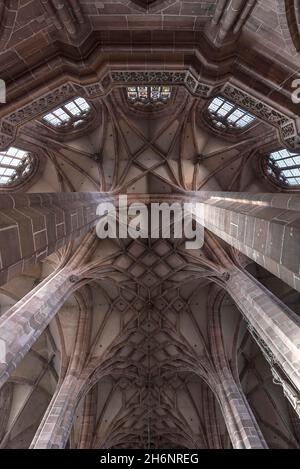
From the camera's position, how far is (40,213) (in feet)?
17.8

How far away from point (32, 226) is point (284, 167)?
48.7ft

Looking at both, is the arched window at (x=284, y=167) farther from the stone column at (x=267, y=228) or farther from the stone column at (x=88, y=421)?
the stone column at (x=88, y=421)

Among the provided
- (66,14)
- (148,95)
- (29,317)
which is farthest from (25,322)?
(148,95)

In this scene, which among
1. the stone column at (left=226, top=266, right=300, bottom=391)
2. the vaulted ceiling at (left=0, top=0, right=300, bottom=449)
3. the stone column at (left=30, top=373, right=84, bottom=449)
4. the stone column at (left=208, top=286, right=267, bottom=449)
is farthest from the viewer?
the vaulted ceiling at (left=0, top=0, right=300, bottom=449)

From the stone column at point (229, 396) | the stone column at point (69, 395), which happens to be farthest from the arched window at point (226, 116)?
the stone column at point (69, 395)

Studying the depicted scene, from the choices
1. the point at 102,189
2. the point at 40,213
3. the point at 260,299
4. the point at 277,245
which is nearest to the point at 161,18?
the point at 40,213

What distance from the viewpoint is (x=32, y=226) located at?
4.92 meters

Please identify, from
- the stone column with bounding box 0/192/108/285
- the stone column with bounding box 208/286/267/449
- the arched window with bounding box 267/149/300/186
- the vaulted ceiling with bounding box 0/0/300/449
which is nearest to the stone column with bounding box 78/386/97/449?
the vaulted ceiling with bounding box 0/0/300/449

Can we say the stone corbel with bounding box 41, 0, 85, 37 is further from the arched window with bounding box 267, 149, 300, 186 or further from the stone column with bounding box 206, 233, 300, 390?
the arched window with bounding box 267, 149, 300, 186

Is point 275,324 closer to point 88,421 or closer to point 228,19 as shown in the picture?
point 228,19

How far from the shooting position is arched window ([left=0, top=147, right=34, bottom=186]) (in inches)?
591

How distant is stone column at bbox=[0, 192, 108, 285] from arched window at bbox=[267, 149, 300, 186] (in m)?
12.2

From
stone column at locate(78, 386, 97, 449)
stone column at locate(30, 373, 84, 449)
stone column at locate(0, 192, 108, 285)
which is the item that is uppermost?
stone column at locate(78, 386, 97, 449)

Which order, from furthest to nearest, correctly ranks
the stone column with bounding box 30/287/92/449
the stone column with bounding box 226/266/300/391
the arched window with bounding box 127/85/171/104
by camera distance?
1. the arched window with bounding box 127/85/171/104
2. the stone column with bounding box 30/287/92/449
3. the stone column with bounding box 226/266/300/391
